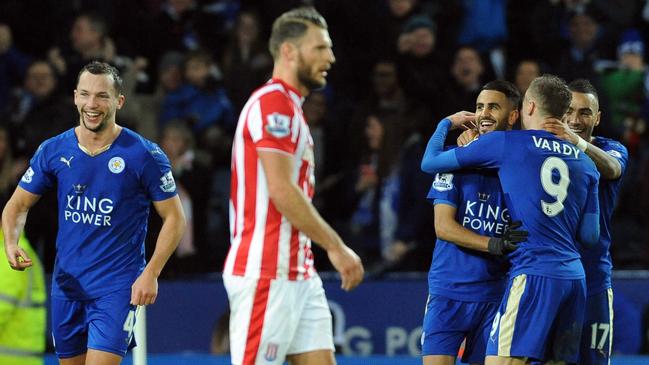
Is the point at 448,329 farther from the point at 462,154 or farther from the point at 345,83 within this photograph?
the point at 345,83

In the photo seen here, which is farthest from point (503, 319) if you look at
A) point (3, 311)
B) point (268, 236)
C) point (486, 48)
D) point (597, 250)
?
point (486, 48)

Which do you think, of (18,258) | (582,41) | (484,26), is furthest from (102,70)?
(582,41)

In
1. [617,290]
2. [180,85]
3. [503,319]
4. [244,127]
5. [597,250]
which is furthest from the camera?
[180,85]

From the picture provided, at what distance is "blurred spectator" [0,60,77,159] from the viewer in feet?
38.7

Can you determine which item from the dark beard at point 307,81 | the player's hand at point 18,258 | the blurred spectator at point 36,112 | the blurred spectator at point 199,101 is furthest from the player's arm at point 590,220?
the blurred spectator at point 199,101

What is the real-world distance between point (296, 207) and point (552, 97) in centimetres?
184

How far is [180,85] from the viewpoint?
500 inches

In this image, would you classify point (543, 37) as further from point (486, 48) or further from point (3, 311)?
point (3, 311)

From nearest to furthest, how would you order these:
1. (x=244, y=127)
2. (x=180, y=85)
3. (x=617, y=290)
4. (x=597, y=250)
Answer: (x=244, y=127), (x=597, y=250), (x=617, y=290), (x=180, y=85)

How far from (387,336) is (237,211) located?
5.44 metres

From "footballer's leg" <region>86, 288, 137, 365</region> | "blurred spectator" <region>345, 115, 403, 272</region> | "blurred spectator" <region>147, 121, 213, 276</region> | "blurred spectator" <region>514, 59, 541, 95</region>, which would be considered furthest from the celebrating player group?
"blurred spectator" <region>147, 121, 213, 276</region>

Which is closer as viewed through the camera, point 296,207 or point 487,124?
point 296,207

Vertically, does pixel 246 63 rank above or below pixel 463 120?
above

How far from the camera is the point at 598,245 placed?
704 cm
